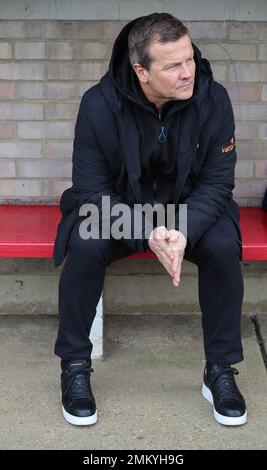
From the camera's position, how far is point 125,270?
4.38 m

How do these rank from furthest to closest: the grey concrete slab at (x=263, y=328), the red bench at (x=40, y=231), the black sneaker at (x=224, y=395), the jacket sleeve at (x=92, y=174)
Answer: the grey concrete slab at (x=263, y=328), the red bench at (x=40, y=231), the jacket sleeve at (x=92, y=174), the black sneaker at (x=224, y=395)

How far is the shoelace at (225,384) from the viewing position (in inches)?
136

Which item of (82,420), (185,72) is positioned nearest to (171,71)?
(185,72)

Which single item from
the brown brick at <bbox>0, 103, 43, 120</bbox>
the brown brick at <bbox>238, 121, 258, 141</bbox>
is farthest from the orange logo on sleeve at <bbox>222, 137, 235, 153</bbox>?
the brown brick at <bbox>0, 103, 43, 120</bbox>

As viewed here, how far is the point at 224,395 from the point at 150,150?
3.25ft

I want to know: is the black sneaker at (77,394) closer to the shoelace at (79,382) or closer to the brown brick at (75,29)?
the shoelace at (79,382)

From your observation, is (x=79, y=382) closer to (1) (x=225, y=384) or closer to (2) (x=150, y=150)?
(1) (x=225, y=384)

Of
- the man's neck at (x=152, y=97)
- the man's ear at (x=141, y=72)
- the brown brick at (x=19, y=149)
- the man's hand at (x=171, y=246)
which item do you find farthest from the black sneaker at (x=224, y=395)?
the brown brick at (x=19, y=149)

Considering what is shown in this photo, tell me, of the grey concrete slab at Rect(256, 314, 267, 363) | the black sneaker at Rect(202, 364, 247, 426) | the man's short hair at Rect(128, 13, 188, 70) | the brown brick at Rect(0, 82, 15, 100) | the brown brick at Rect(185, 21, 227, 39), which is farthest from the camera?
the brown brick at Rect(0, 82, 15, 100)

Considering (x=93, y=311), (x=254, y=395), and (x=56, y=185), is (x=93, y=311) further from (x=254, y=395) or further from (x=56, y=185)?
(x=56, y=185)

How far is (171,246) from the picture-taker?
336 cm

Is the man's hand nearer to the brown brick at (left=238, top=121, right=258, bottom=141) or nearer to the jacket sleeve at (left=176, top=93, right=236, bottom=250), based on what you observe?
the jacket sleeve at (left=176, top=93, right=236, bottom=250)

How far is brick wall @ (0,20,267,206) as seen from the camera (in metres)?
4.27

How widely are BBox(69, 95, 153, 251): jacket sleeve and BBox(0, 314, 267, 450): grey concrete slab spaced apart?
0.62 m
